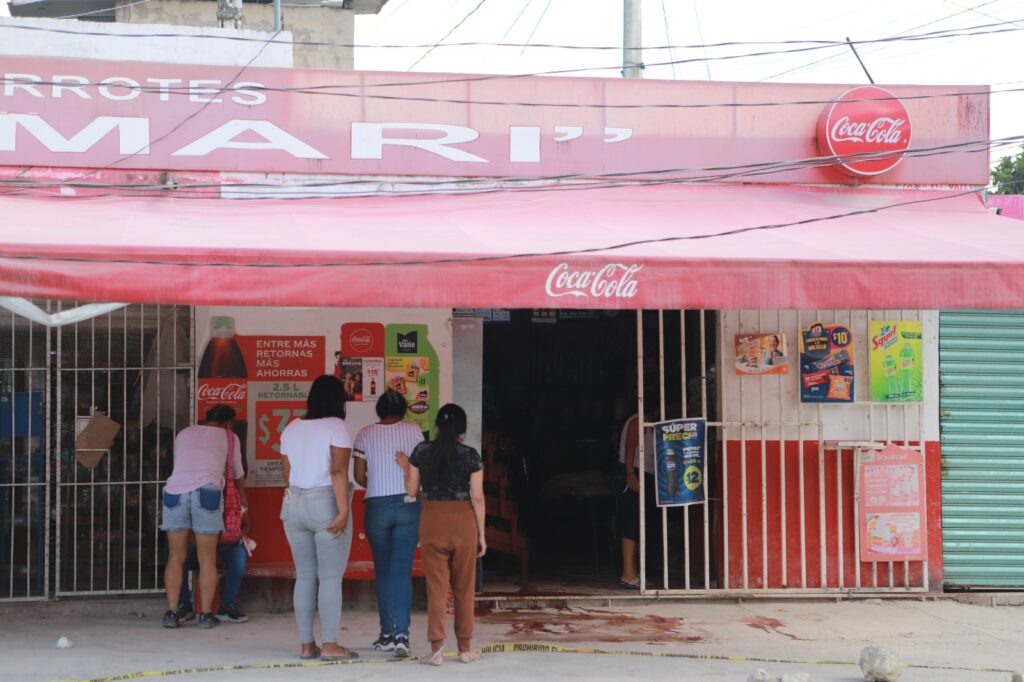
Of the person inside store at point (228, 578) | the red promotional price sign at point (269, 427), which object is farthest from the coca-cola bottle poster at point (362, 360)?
the person inside store at point (228, 578)

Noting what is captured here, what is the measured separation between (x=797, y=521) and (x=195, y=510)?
4573 millimetres

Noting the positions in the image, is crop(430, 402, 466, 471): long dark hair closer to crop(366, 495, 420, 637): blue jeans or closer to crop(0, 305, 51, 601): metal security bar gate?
crop(366, 495, 420, 637): blue jeans

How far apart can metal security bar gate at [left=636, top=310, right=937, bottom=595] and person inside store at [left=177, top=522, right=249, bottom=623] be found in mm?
3011

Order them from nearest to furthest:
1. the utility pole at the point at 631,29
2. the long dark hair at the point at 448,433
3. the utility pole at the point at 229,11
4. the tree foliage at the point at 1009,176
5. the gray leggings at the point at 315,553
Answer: the long dark hair at the point at 448,433 → the gray leggings at the point at 315,553 → the utility pole at the point at 631,29 → the utility pole at the point at 229,11 → the tree foliage at the point at 1009,176

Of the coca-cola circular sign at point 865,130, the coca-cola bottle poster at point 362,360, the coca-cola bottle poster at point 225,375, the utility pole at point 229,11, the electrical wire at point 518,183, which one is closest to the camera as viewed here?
the electrical wire at point 518,183

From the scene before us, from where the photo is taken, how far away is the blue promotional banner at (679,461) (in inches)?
347

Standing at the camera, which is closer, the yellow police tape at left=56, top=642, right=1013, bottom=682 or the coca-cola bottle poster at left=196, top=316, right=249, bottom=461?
the yellow police tape at left=56, top=642, right=1013, bottom=682

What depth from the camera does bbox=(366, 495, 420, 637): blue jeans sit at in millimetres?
6797

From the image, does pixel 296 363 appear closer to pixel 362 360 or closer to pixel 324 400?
pixel 362 360

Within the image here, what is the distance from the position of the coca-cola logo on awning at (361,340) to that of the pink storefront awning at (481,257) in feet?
3.29

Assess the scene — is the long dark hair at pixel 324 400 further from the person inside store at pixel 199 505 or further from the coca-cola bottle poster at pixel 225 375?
the coca-cola bottle poster at pixel 225 375

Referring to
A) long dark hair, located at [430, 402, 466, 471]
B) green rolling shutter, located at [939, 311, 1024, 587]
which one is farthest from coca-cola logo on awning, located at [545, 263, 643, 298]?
green rolling shutter, located at [939, 311, 1024, 587]

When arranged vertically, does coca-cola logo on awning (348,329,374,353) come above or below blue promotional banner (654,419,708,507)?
above

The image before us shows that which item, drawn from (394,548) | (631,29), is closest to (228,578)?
(394,548)
